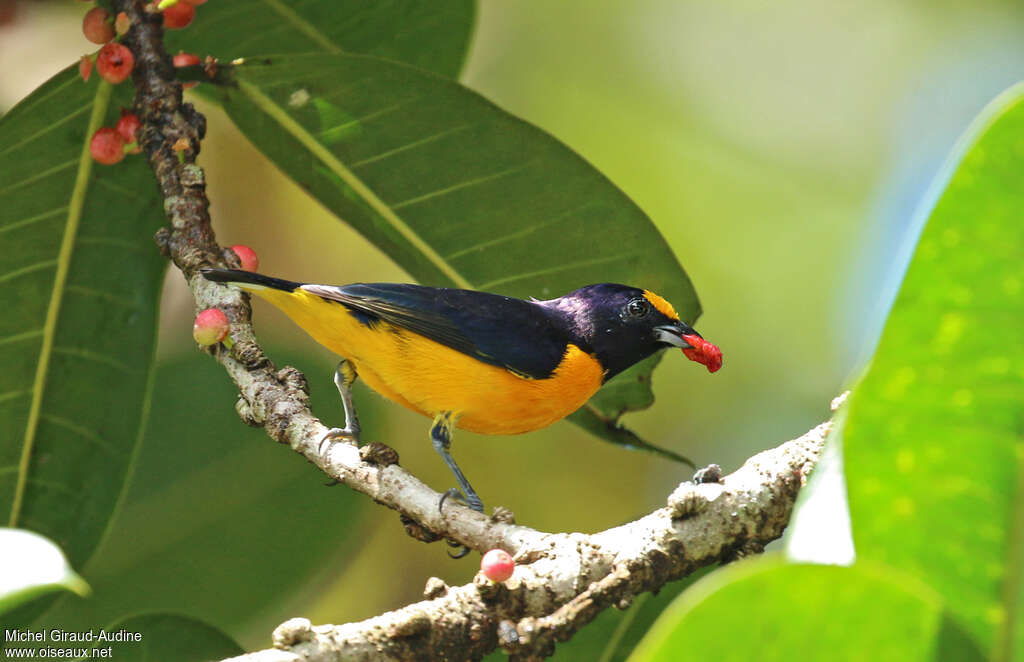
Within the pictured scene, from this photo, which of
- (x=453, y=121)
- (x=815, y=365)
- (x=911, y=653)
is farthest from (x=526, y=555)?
(x=815, y=365)

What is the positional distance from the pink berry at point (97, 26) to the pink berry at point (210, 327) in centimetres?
93

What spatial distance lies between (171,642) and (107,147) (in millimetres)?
1348

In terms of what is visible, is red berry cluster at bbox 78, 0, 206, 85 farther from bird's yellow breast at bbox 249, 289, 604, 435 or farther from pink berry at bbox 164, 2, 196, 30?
bird's yellow breast at bbox 249, 289, 604, 435

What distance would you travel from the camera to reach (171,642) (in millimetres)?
2398

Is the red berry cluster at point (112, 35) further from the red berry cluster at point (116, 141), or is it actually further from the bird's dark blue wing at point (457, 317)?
the bird's dark blue wing at point (457, 317)

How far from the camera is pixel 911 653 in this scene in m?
0.94

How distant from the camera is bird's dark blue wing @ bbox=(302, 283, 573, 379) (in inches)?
118

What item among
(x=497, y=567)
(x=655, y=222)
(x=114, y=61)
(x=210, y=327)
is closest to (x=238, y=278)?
(x=210, y=327)

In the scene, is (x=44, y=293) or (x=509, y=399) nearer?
(x=44, y=293)

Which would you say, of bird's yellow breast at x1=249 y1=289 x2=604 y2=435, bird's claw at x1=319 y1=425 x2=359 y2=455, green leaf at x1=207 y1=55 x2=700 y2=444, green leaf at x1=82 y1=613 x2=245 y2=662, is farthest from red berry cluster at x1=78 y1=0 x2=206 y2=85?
green leaf at x1=82 y1=613 x2=245 y2=662

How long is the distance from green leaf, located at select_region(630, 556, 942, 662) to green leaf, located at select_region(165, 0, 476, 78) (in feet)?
8.37

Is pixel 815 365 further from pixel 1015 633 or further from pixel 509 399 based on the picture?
pixel 1015 633

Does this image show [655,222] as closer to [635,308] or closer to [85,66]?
[635,308]

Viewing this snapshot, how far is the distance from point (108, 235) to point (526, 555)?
168 cm
